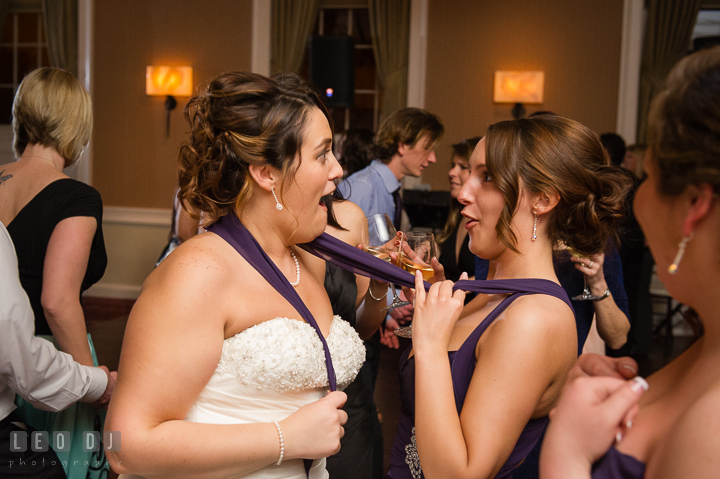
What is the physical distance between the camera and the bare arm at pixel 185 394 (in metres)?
1.13

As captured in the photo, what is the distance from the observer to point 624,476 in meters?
0.79

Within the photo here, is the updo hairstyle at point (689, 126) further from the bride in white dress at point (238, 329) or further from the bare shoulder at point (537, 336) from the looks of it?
the bride in white dress at point (238, 329)

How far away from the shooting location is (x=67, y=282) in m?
1.86

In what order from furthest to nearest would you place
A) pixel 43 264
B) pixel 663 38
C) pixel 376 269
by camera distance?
pixel 663 38, pixel 43 264, pixel 376 269

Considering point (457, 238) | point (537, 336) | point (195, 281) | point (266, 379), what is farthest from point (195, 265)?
point (457, 238)

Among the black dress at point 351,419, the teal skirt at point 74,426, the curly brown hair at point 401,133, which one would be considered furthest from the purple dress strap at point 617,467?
the curly brown hair at point 401,133

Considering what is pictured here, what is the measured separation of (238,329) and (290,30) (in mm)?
6129

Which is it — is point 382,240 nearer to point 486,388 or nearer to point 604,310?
point 486,388

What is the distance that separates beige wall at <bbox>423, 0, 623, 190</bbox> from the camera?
20.2 ft

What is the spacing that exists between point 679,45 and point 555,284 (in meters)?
5.86

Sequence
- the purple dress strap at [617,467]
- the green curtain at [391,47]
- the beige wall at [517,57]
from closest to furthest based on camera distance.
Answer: the purple dress strap at [617,467], the beige wall at [517,57], the green curtain at [391,47]

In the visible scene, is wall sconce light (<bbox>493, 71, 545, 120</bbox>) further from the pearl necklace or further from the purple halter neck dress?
the purple halter neck dress

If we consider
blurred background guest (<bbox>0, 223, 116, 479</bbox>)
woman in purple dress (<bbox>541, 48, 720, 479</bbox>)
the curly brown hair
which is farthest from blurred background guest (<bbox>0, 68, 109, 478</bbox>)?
the curly brown hair

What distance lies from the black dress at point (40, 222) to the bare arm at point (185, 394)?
0.84 metres
